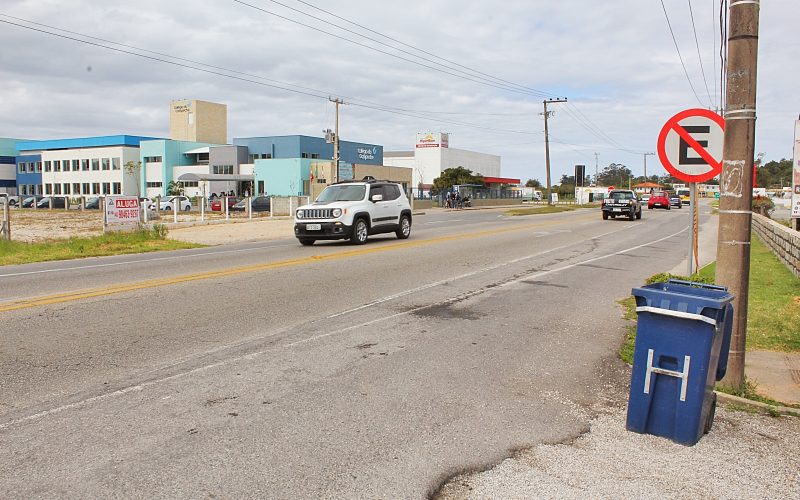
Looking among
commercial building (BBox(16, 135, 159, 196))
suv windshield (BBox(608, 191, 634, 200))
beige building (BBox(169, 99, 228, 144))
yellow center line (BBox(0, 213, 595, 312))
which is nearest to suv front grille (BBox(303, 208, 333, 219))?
yellow center line (BBox(0, 213, 595, 312))

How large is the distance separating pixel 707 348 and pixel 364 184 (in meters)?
15.7

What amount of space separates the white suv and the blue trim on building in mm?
→ 81922

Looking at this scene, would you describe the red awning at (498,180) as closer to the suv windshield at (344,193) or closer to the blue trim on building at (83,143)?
the blue trim on building at (83,143)

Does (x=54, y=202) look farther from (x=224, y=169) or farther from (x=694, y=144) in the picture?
(x=694, y=144)

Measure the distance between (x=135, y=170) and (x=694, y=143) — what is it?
90861mm

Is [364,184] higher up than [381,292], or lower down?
higher up

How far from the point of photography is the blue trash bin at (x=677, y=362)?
4312 mm

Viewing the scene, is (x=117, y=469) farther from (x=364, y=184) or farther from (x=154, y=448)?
(x=364, y=184)

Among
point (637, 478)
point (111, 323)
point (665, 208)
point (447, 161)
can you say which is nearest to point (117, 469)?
point (637, 478)

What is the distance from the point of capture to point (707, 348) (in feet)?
14.1

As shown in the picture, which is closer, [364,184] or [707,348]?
[707,348]

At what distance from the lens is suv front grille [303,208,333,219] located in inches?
722

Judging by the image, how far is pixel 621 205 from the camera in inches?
1505

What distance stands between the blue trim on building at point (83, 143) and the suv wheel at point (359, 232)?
82974 mm
